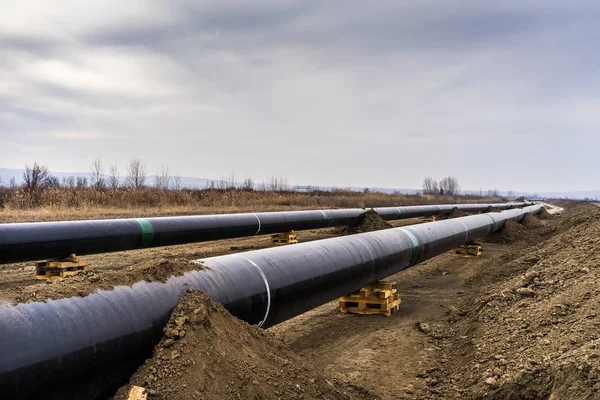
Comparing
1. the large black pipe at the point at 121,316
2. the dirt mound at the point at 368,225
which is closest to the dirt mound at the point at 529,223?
the dirt mound at the point at 368,225

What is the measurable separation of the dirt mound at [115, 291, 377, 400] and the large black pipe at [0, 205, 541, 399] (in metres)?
0.13

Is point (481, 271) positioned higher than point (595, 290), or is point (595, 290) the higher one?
point (595, 290)

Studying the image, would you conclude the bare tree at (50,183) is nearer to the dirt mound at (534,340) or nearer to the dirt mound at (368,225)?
the dirt mound at (368,225)

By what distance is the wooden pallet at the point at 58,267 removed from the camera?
8359mm

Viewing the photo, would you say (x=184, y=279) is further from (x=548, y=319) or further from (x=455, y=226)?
(x=455, y=226)

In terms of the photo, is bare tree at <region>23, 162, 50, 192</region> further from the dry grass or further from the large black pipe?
the large black pipe

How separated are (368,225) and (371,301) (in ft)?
32.4

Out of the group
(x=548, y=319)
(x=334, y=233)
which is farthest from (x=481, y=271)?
(x=334, y=233)

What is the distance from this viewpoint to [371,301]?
6.47 m

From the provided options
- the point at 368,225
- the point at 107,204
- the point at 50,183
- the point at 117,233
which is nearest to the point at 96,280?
the point at 117,233

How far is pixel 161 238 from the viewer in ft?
31.9

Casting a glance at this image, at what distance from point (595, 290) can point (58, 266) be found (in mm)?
8383

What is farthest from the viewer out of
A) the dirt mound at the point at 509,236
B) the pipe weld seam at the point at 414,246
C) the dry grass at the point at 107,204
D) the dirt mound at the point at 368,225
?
the dry grass at the point at 107,204

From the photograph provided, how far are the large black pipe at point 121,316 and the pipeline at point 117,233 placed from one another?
5106 millimetres
